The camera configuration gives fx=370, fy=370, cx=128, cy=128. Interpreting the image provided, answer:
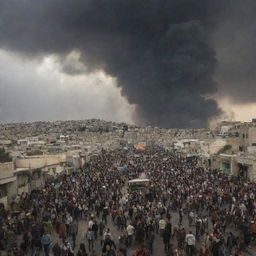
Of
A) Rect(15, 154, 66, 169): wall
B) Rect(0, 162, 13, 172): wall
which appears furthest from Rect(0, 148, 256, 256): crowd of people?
Rect(15, 154, 66, 169): wall

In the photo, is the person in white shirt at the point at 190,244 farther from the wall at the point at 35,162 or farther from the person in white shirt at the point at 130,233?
the wall at the point at 35,162

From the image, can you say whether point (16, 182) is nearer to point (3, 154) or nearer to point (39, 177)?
point (39, 177)

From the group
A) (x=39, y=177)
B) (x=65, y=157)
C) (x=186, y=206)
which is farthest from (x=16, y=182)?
(x=65, y=157)

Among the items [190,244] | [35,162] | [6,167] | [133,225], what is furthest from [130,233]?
[35,162]

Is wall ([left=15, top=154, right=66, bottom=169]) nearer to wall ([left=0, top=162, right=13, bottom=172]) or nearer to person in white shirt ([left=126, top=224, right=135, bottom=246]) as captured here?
wall ([left=0, top=162, right=13, bottom=172])

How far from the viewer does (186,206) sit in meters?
18.8

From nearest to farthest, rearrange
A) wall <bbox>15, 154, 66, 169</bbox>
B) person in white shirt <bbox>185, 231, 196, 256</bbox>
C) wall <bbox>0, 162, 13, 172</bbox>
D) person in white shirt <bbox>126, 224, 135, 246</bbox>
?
1. person in white shirt <bbox>185, 231, 196, 256</bbox>
2. person in white shirt <bbox>126, 224, 135, 246</bbox>
3. wall <bbox>0, 162, 13, 172</bbox>
4. wall <bbox>15, 154, 66, 169</bbox>

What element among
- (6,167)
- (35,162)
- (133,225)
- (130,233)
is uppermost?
(6,167)

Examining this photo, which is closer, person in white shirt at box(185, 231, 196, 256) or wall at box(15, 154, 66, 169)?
person in white shirt at box(185, 231, 196, 256)

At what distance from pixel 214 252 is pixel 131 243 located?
3.38 metres

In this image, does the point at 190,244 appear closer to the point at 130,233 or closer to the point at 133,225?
the point at 130,233

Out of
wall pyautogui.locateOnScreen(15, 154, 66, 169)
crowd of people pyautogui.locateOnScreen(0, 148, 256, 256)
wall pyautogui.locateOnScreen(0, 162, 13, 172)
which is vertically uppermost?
wall pyautogui.locateOnScreen(0, 162, 13, 172)

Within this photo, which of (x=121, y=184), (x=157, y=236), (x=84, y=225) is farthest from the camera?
(x=121, y=184)

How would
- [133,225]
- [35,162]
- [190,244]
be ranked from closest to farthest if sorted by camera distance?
[190,244]
[133,225]
[35,162]
